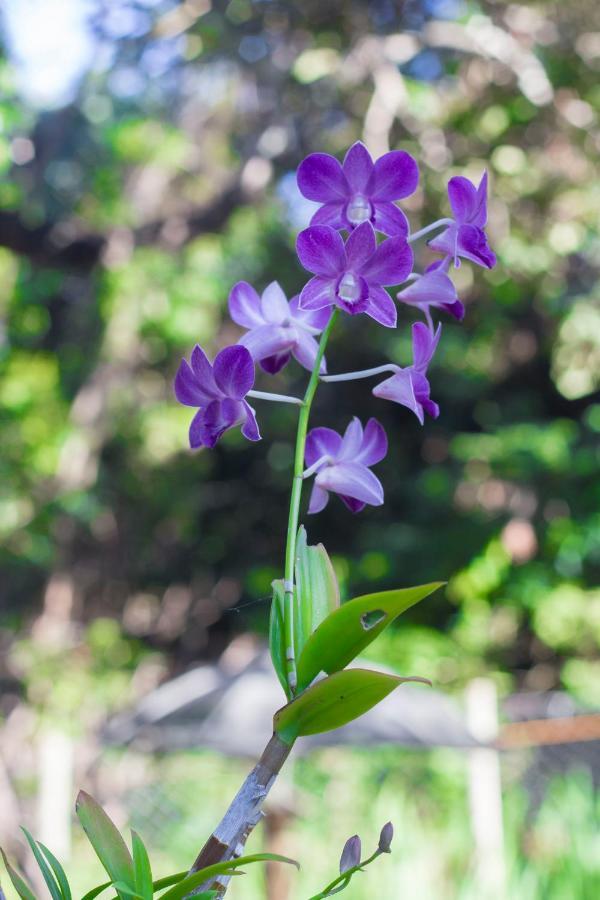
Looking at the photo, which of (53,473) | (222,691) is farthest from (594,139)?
(222,691)

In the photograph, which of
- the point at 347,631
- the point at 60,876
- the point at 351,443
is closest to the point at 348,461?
the point at 351,443

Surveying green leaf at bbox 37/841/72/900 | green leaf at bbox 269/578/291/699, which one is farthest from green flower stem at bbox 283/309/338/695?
green leaf at bbox 37/841/72/900

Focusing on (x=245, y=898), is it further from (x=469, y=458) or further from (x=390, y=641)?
(x=469, y=458)

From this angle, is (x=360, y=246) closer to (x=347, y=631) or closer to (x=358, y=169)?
(x=358, y=169)

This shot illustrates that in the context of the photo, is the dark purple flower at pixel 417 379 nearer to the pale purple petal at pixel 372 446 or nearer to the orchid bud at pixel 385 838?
the pale purple petal at pixel 372 446

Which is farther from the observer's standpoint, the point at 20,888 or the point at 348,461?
the point at 348,461

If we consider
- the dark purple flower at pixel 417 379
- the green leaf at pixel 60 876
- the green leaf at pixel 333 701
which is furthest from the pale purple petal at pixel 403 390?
the green leaf at pixel 60 876
